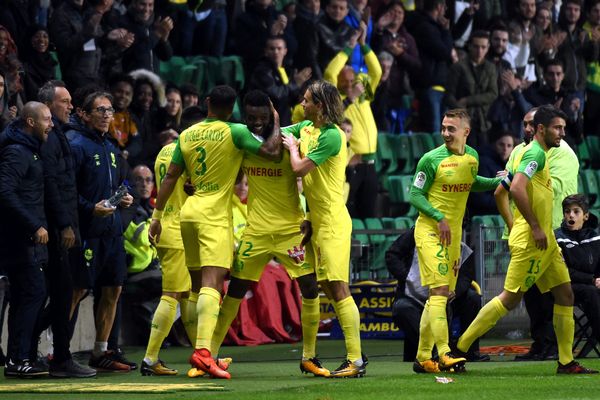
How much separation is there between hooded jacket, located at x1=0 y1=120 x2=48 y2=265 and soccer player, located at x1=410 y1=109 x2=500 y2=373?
2897mm

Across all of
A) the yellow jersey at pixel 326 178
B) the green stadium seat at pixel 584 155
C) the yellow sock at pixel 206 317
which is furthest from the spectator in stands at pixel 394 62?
the yellow sock at pixel 206 317

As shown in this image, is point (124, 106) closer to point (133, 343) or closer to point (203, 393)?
point (133, 343)

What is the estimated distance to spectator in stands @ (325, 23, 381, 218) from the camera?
2023cm

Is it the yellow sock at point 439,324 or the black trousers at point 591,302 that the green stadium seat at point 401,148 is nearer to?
the black trousers at point 591,302

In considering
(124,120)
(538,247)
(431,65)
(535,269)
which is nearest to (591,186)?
(431,65)

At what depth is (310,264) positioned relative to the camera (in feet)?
→ 39.0

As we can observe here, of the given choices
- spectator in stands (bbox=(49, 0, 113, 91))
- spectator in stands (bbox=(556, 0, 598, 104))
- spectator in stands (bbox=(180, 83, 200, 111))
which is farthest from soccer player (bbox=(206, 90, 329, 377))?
spectator in stands (bbox=(556, 0, 598, 104))

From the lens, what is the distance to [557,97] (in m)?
24.3

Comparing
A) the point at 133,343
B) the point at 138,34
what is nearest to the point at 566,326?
the point at 133,343

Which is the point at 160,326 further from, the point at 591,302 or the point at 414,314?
the point at 591,302

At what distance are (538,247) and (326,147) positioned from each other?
1782 millimetres

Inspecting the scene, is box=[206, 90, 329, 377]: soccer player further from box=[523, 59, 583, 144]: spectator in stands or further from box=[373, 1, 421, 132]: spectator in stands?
box=[523, 59, 583, 144]: spectator in stands

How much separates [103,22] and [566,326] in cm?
818

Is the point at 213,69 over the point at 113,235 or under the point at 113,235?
over
